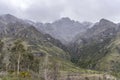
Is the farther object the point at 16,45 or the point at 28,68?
the point at 28,68

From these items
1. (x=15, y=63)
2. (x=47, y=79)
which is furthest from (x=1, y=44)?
(x=47, y=79)

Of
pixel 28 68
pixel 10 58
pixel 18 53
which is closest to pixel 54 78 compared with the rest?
pixel 28 68

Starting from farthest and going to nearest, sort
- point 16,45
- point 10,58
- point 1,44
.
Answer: point 10,58 → point 1,44 → point 16,45

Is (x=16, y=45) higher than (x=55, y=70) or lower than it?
higher

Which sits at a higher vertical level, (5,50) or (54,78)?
(5,50)

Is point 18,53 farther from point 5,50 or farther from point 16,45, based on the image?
point 5,50

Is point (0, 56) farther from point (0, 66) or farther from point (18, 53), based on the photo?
point (18, 53)

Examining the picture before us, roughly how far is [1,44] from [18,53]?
3012 centimetres

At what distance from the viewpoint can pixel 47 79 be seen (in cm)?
18638

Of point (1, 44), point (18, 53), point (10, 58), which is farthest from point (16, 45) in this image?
point (10, 58)

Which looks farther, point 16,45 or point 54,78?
point 54,78

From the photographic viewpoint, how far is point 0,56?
189m

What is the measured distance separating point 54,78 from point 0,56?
133 feet

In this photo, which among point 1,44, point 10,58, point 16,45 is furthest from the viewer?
point 10,58
